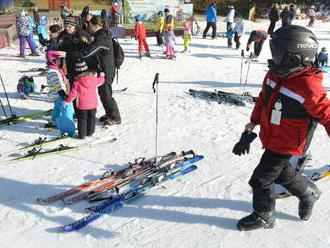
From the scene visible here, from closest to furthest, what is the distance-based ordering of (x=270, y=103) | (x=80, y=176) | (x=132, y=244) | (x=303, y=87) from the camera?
(x=303, y=87)
(x=270, y=103)
(x=132, y=244)
(x=80, y=176)

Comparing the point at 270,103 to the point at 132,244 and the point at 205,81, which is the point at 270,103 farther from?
the point at 205,81

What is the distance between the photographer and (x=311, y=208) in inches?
146

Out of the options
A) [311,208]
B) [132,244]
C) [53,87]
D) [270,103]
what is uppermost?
[270,103]

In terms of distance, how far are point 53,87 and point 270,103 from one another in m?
3.96

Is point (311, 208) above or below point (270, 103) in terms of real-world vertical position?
below

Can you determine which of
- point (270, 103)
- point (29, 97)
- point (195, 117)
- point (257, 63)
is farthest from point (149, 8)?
point (270, 103)

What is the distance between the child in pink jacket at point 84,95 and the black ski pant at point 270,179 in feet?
10.8

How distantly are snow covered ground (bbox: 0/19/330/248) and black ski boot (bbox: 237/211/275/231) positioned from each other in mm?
67

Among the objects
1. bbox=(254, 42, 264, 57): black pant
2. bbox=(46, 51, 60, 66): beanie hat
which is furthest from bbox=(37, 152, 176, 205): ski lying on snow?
bbox=(254, 42, 264, 57): black pant

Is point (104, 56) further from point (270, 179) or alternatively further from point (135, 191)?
point (270, 179)

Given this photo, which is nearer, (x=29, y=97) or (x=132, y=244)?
(x=132, y=244)

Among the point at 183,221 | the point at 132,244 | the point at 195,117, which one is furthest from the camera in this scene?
the point at 195,117

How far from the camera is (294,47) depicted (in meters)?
2.91

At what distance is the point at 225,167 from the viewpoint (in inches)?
198
